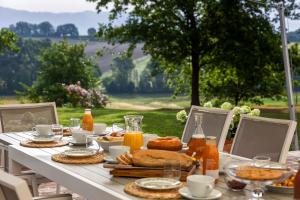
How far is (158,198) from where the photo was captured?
183 centimetres

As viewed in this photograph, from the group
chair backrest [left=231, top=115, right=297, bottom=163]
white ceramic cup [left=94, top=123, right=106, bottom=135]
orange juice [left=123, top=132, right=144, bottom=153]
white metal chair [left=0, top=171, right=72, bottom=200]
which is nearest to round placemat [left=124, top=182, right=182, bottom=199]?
white metal chair [left=0, top=171, right=72, bottom=200]

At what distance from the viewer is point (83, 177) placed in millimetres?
2189

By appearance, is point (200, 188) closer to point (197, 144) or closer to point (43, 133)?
point (197, 144)

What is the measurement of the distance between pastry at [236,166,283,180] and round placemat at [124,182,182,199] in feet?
0.78

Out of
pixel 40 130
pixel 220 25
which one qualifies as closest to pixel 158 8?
pixel 220 25

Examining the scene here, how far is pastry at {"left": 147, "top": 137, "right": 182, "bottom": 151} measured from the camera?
2.44 m

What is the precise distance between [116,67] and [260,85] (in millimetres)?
6863

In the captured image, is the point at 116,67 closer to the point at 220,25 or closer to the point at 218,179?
the point at 220,25

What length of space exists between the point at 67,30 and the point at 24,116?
57.6 feet

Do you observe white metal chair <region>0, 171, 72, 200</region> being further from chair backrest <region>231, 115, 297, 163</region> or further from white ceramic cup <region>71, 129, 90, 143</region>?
chair backrest <region>231, 115, 297, 163</region>

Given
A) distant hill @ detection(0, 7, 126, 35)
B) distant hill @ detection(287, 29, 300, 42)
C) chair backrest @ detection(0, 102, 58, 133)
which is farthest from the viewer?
distant hill @ detection(0, 7, 126, 35)

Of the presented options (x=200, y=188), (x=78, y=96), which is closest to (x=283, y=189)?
(x=200, y=188)

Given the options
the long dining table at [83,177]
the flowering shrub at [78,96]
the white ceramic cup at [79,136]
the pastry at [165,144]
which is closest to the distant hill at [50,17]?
the flowering shrub at [78,96]

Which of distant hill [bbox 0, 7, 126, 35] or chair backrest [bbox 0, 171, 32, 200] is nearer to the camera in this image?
chair backrest [bbox 0, 171, 32, 200]
